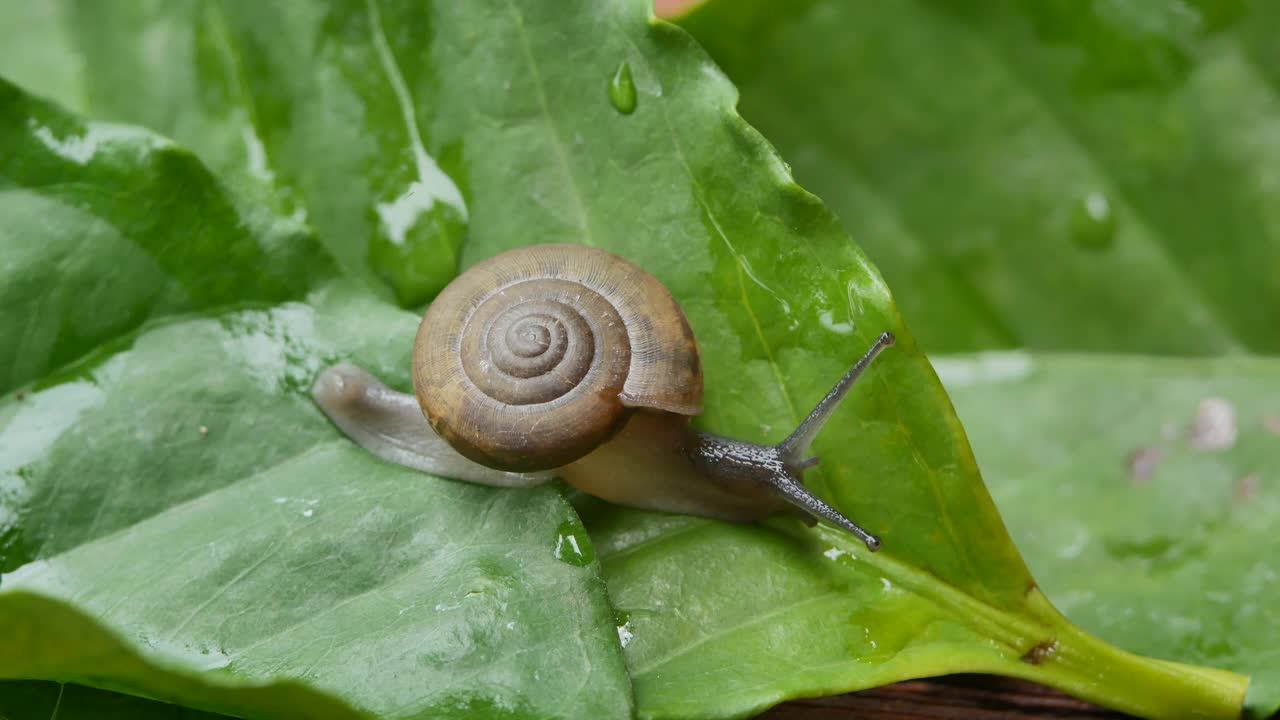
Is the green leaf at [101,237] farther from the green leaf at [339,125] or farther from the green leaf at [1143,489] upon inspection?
the green leaf at [1143,489]

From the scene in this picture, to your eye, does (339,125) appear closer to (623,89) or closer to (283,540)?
(623,89)

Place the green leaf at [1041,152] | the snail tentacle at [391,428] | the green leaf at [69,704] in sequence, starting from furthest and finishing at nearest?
the green leaf at [1041,152]
the snail tentacle at [391,428]
the green leaf at [69,704]

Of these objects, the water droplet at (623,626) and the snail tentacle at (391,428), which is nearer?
the water droplet at (623,626)

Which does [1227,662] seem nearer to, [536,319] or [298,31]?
[536,319]

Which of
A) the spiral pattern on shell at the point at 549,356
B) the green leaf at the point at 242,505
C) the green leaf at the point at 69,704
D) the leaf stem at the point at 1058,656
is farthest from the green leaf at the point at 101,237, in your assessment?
the leaf stem at the point at 1058,656

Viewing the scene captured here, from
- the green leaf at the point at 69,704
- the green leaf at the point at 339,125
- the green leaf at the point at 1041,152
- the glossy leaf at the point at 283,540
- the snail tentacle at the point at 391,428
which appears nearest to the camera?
the glossy leaf at the point at 283,540

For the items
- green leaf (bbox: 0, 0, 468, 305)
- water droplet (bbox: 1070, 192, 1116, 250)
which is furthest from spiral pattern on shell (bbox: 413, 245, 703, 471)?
water droplet (bbox: 1070, 192, 1116, 250)
